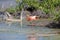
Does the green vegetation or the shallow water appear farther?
the green vegetation

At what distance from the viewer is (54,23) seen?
77.3ft

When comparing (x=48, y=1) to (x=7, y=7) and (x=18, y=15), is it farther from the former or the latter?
(x=7, y=7)

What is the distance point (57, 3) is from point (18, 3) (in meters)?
4.56

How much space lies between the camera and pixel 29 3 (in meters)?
30.4

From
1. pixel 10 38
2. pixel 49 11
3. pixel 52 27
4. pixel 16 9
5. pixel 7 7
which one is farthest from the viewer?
pixel 7 7

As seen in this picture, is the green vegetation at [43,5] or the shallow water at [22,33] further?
the green vegetation at [43,5]

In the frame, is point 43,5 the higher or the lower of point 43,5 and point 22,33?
the higher

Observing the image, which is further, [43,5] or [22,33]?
[43,5]

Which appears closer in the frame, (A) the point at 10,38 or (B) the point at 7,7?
(A) the point at 10,38

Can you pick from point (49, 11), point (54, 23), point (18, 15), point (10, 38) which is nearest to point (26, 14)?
point (18, 15)

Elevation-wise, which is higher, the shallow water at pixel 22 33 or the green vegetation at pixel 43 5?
the green vegetation at pixel 43 5

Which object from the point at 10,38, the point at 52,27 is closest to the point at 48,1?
the point at 52,27

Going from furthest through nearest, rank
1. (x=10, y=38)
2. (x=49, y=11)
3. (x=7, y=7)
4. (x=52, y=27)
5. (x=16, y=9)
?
(x=7, y=7) → (x=16, y=9) → (x=49, y=11) → (x=52, y=27) → (x=10, y=38)

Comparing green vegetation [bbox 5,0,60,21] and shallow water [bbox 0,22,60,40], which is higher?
green vegetation [bbox 5,0,60,21]
